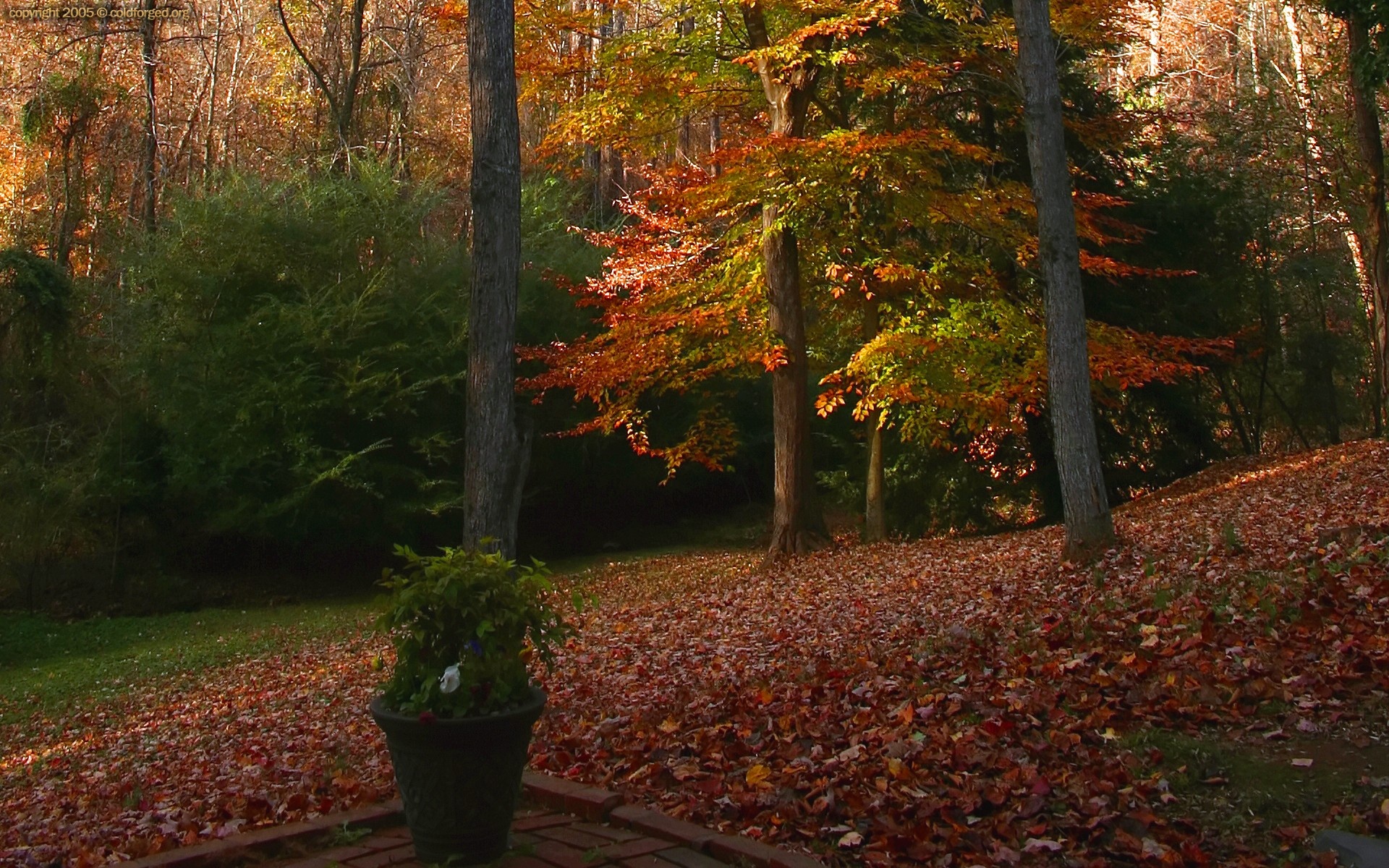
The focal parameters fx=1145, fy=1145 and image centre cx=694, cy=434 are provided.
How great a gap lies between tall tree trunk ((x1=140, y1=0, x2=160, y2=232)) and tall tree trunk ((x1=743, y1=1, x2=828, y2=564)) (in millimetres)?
12964

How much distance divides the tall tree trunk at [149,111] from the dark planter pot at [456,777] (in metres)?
19.7

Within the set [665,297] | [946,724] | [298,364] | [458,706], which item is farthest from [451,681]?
[298,364]

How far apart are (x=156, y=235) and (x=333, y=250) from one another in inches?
121

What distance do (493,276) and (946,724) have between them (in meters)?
5.85

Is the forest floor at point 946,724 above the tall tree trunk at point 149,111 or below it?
below

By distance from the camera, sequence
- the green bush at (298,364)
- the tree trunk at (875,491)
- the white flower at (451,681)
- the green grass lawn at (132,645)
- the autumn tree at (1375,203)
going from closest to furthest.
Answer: the white flower at (451,681), the green grass lawn at (132,645), the autumn tree at (1375,203), the tree trunk at (875,491), the green bush at (298,364)

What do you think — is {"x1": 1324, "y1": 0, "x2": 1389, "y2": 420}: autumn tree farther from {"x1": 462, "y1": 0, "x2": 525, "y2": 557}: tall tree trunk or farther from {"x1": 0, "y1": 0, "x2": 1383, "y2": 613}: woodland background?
{"x1": 462, "y1": 0, "x2": 525, "y2": 557}: tall tree trunk

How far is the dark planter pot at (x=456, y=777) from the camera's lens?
4.30m

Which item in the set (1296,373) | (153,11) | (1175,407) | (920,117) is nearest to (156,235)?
(153,11)

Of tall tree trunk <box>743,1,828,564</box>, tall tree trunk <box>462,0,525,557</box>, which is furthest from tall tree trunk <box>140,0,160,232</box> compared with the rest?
tall tree trunk <box>462,0,525,557</box>

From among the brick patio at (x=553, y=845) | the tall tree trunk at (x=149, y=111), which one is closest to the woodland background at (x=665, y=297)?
the tall tree trunk at (x=149, y=111)

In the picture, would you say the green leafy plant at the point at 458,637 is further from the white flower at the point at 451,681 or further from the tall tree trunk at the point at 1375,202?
the tall tree trunk at the point at 1375,202

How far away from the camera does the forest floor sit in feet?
14.0

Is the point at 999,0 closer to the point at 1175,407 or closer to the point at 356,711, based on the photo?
the point at 1175,407
